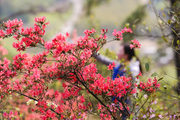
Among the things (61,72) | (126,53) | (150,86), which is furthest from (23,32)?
(126,53)

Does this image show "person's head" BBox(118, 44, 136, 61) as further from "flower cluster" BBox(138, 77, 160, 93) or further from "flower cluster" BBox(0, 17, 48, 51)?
"flower cluster" BBox(0, 17, 48, 51)

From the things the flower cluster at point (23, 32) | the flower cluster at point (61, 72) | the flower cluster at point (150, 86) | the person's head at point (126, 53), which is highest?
the person's head at point (126, 53)

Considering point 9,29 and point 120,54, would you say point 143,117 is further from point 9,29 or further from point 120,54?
point 9,29

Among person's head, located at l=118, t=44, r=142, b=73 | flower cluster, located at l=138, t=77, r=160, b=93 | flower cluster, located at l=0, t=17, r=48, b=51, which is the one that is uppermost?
person's head, located at l=118, t=44, r=142, b=73

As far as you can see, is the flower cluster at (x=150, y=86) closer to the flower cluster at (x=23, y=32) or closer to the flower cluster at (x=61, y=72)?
the flower cluster at (x=61, y=72)

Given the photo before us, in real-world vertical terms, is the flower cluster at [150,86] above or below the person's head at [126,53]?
below

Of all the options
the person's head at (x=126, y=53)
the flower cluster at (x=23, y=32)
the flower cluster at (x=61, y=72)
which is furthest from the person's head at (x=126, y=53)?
the flower cluster at (x=23, y=32)

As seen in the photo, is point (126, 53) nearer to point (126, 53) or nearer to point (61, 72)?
point (126, 53)

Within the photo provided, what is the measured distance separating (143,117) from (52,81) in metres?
0.89

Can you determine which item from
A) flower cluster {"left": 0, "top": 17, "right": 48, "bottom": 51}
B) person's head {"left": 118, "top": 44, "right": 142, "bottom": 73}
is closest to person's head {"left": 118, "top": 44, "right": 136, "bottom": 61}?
person's head {"left": 118, "top": 44, "right": 142, "bottom": 73}

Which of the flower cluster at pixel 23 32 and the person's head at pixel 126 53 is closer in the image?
the flower cluster at pixel 23 32

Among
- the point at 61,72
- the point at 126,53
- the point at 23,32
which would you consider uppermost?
the point at 126,53

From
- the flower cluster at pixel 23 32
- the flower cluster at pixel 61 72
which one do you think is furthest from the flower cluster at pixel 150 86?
the flower cluster at pixel 23 32

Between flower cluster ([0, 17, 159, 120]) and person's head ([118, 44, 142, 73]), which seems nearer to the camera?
flower cluster ([0, 17, 159, 120])
